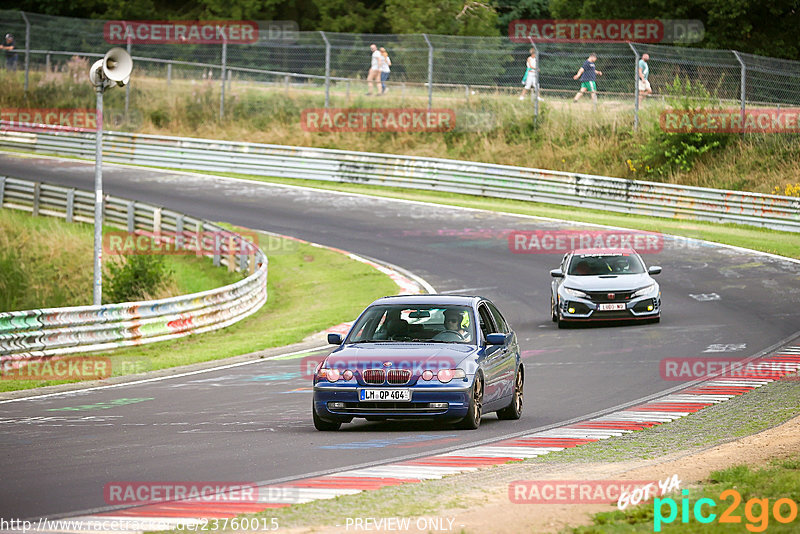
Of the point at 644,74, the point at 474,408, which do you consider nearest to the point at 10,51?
the point at 644,74

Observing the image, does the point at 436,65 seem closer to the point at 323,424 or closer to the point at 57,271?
the point at 57,271

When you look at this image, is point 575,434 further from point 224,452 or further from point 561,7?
point 561,7

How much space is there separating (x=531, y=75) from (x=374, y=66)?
6060 mm

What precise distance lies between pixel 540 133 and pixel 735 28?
1582 centimetres

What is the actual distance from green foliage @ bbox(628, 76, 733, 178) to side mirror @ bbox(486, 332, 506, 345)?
2788 cm

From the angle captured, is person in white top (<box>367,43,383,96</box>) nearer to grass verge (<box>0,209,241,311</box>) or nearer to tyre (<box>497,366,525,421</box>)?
grass verge (<box>0,209,241,311</box>)

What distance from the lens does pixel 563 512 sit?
7.59 meters

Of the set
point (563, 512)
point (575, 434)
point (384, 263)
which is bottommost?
point (384, 263)

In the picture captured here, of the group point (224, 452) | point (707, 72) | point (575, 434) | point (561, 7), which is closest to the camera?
point (224, 452)

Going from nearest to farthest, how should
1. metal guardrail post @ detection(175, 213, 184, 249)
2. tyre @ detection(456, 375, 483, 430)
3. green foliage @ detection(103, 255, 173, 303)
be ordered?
tyre @ detection(456, 375, 483, 430)
green foliage @ detection(103, 255, 173, 303)
metal guardrail post @ detection(175, 213, 184, 249)

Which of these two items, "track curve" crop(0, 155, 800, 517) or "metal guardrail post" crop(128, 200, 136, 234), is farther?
"metal guardrail post" crop(128, 200, 136, 234)

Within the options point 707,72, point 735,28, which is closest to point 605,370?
point 707,72

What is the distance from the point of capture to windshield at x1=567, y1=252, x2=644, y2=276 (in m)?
22.8

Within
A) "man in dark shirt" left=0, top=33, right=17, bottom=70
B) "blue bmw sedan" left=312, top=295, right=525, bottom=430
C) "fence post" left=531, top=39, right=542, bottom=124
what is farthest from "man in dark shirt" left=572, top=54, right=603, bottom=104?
"blue bmw sedan" left=312, top=295, right=525, bottom=430
